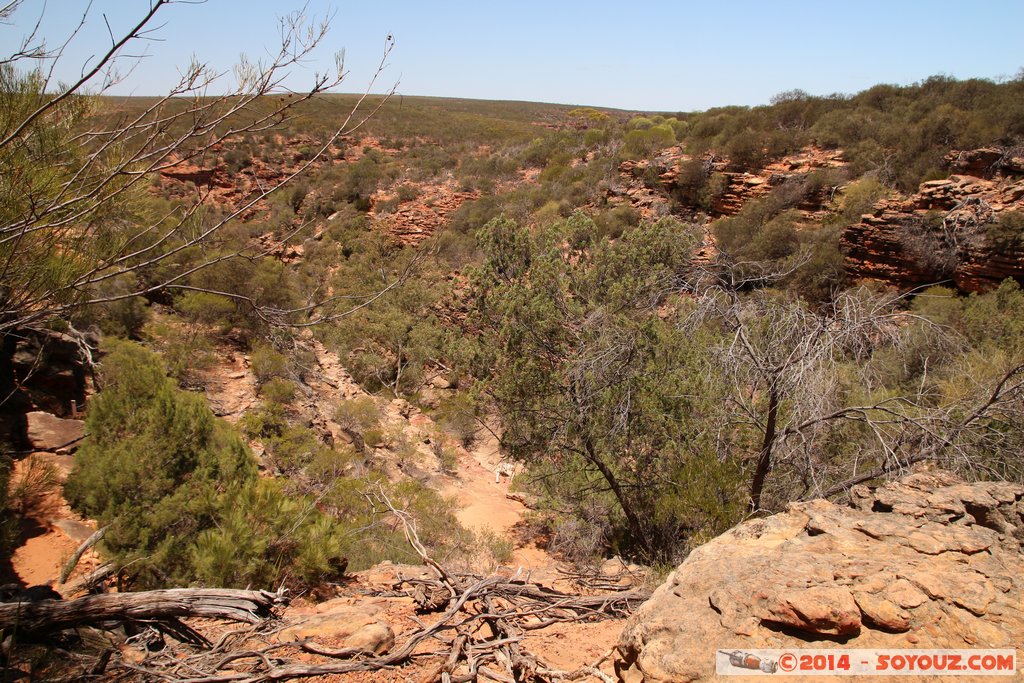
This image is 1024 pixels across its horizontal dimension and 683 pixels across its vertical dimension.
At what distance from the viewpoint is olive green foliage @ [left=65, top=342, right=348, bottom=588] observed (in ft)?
14.8

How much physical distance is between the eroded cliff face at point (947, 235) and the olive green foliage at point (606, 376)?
8754mm

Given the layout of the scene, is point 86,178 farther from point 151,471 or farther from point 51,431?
point 51,431

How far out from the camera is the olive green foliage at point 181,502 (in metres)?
4.51

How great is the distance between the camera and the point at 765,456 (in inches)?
182

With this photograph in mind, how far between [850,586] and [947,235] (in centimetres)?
1356

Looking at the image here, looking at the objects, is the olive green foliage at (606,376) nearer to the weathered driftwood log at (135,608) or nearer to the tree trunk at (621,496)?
the tree trunk at (621,496)

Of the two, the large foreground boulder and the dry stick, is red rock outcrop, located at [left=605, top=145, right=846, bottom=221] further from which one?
the dry stick

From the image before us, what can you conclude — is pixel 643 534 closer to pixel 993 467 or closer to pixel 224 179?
pixel 993 467

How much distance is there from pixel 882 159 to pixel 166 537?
21.4 m

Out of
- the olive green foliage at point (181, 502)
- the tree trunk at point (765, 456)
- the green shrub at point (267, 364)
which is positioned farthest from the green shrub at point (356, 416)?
the tree trunk at point (765, 456)

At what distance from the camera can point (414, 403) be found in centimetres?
1611

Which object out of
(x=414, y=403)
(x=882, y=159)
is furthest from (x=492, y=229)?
(x=882, y=159)

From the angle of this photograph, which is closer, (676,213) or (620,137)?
(676,213)

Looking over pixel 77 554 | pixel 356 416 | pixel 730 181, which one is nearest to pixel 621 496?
pixel 77 554
